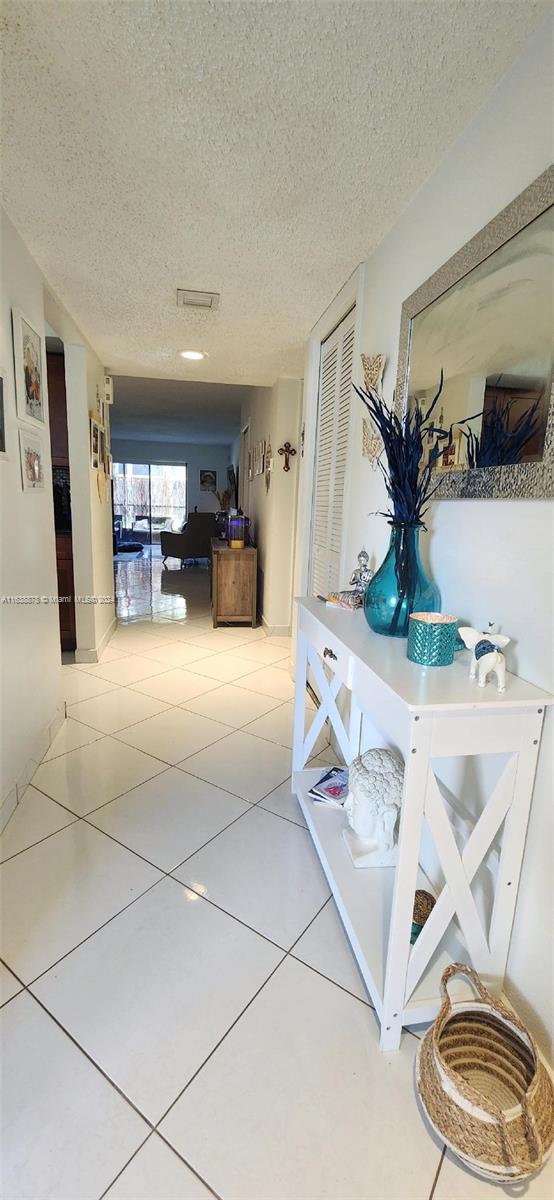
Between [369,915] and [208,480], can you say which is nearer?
[369,915]

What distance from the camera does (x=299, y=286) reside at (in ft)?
7.09

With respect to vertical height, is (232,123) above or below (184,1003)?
above

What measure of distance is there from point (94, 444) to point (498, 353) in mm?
2934

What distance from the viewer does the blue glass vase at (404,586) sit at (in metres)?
1.26

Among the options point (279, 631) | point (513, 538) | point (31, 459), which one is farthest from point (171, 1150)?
point (279, 631)

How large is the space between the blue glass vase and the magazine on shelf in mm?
747

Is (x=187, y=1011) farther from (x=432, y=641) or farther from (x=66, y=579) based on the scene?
(x=66, y=579)

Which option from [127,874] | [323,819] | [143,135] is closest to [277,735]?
[323,819]

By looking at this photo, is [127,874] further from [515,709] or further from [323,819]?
[515,709]

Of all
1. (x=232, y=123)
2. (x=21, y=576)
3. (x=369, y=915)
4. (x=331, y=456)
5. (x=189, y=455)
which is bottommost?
(x=369, y=915)

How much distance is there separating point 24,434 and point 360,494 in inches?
52.2

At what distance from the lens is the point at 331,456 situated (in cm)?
243

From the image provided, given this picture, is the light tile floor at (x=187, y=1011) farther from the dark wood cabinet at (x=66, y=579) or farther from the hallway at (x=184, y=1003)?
the dark wood cabinet at (x=66, y=579)

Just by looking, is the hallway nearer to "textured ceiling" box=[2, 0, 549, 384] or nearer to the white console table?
the white console table
